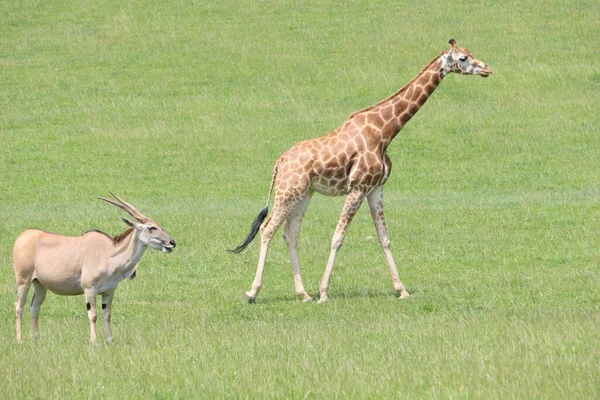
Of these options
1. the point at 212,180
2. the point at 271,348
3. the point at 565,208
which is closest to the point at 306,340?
the point at 271,348

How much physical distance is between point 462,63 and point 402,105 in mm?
1071

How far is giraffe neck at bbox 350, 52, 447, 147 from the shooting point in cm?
1672

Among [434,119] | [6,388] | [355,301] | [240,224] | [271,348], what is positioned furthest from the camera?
[434,119]

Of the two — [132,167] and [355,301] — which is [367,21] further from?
[355,301]

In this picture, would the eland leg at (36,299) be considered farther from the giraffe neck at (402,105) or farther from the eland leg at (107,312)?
the giraffe neck at (402,105)

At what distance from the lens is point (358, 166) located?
16203 mm

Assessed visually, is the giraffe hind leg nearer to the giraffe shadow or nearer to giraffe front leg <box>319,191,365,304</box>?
the giraffe shadow

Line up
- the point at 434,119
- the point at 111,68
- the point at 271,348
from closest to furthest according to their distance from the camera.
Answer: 1. the point at 271,348
2. the point at 434,119
3. the point at 111,68

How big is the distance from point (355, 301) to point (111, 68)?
27083 millimetres

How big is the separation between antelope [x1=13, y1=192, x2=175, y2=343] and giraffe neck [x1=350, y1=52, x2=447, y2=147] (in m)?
5.09

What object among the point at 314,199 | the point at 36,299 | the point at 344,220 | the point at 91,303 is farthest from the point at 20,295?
the point at 314,199

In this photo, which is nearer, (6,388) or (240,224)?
(6,388)

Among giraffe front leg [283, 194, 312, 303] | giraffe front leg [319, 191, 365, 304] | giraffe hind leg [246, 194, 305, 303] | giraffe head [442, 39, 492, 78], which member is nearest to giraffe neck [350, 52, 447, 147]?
giraffe head [442, 39, 492, 78]

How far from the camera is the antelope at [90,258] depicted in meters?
12.5
